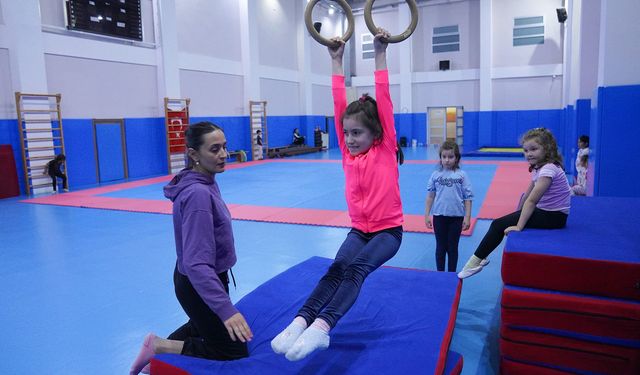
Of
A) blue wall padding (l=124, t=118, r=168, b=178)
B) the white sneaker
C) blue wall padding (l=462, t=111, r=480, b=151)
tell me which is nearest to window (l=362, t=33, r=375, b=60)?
blue wall padding (l=462, t=111, r=480, b=151)

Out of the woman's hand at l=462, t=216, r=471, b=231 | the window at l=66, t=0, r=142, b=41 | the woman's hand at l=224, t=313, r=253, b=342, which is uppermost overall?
the window at l=66, t=0, r=142, b=41

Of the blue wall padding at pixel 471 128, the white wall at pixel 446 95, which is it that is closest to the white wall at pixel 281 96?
the white wall at pixel 446 95

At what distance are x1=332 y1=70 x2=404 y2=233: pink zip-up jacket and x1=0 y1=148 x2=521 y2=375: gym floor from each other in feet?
3.07

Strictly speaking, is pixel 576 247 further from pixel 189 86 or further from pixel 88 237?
pixel 189 86

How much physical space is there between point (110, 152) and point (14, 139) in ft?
7.64

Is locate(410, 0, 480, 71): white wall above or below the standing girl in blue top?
above

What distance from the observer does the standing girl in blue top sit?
11.5 ft

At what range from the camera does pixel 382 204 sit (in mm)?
2477

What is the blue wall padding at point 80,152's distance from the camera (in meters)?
10.7

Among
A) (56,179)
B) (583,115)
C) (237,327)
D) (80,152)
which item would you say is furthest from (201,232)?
(80,152)

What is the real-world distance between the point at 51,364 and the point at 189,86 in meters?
12.0

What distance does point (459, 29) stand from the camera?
63.4 ft

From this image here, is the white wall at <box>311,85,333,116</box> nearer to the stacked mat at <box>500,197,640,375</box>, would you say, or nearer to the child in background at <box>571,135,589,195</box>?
the child in background at <box>571,135,589,195</box>

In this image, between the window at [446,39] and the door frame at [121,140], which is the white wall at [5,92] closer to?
the door frame at [121,140]
